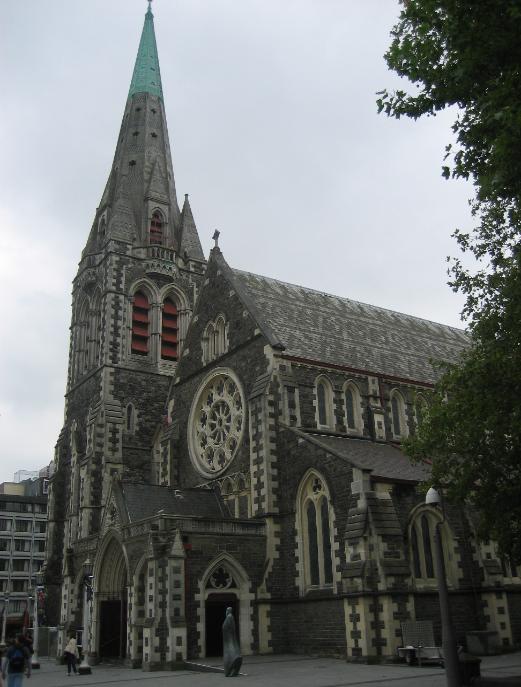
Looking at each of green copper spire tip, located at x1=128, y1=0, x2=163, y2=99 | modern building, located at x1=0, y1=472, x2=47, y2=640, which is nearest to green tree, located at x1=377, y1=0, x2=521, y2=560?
green copper spire tip, located at x1=128, y1=0, x2=163, y2=99

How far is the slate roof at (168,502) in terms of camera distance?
A: 27656mm

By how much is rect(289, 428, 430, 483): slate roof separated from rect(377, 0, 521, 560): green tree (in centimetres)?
453

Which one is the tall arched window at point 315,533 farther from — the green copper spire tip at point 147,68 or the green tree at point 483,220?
the green copper spire tip at point 147,68

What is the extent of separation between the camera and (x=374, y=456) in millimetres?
27828

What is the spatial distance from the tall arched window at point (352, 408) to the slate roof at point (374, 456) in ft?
2.57

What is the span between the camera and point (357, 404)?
32.0 metres

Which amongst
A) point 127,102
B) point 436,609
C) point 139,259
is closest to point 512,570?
point 436,609

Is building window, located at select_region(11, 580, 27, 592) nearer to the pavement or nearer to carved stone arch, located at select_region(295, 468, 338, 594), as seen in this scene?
the pavement

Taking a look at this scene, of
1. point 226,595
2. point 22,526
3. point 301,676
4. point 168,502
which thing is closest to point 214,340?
point 168,502

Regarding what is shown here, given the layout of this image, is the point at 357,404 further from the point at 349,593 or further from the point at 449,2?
the point at 449,2

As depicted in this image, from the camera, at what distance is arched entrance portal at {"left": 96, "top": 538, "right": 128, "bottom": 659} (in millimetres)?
26984

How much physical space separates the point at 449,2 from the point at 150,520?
62.0ft

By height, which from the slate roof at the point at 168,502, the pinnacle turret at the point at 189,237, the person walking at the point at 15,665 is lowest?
the person walking at the point at 15,665

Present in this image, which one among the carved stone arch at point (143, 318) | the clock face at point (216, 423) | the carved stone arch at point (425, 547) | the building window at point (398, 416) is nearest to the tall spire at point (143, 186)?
the carved stone arch at point (143, 318)
